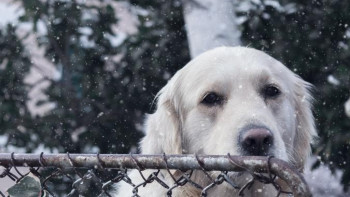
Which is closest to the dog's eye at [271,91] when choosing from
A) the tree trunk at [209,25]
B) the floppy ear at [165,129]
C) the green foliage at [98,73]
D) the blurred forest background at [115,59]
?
the floppy ear at [165,129]

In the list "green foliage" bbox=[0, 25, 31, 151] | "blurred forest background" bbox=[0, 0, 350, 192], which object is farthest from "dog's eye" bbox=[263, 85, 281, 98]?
"green foliage" bbox=[0, 25, 31, 151]

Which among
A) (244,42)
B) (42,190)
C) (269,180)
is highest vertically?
(269,180)

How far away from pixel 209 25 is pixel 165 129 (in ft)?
9.35

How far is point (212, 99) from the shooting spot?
3516 mm

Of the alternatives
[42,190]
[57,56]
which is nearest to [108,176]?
[57,56]

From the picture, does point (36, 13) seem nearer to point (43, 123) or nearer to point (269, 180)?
point (43, 123)

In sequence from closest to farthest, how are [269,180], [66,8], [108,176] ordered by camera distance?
[269,180] < [108,176] < [66,8]

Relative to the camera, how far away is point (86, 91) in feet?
20.8

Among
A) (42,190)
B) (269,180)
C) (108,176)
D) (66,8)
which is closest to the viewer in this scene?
(269,180)

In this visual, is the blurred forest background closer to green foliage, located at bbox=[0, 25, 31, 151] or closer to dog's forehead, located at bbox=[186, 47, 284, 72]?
green foliage, located at bbox=[0, 25, 31, 151]

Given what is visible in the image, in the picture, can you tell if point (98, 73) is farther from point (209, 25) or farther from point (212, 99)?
point (212, 99)

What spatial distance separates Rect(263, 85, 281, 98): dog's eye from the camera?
3.54 metres

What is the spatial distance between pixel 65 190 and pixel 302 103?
2.72 metres

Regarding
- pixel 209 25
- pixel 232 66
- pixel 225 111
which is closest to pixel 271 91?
pixel 232 66
